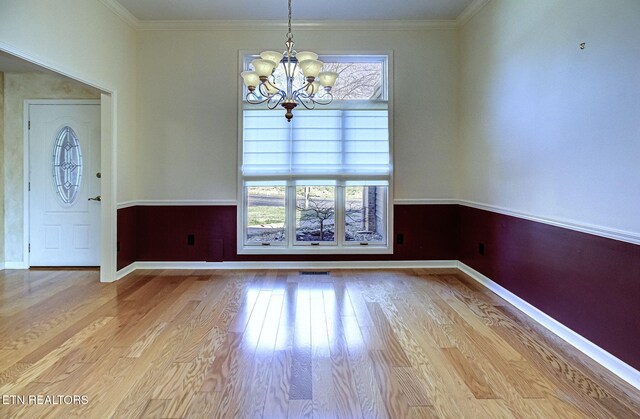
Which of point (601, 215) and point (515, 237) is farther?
point (515, 237)

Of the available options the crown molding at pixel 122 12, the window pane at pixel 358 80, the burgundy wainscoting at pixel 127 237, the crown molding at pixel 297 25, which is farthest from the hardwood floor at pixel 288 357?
the crown molding at pixel 297 25

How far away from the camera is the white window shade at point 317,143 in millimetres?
4680

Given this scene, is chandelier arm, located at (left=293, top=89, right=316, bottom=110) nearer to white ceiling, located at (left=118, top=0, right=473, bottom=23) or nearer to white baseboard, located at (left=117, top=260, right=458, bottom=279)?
white ceiling, located at (left=118, top=0, right=473, bottom=23)

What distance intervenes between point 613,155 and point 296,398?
2419 millimetres

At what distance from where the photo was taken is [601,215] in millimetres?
2367

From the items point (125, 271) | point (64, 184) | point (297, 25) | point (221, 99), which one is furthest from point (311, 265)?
point (64, 184)

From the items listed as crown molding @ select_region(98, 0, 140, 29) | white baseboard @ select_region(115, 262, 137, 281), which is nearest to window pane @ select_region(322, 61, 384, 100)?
crown molding @ select_region(98, 0, 140, 29)

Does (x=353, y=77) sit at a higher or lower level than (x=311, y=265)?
higher

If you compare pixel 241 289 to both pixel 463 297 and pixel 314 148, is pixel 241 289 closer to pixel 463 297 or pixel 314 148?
pixel 314 148

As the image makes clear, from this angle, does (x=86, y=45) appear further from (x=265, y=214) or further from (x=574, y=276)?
(x=574, y=276)

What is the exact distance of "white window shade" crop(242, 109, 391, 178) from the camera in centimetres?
468

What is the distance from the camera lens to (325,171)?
471cm

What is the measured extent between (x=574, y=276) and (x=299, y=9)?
12.6 ft

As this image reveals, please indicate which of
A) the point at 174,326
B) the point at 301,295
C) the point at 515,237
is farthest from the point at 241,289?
the point at 515,237
